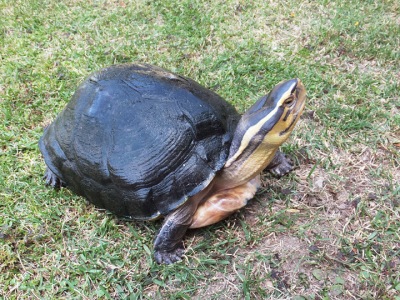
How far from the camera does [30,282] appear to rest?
2459mm

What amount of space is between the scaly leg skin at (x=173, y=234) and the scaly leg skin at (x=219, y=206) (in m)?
0.07

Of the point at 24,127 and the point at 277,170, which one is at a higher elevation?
the point at 24,127

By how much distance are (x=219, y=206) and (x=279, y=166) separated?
0.69 m

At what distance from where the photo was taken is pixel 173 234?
242cm

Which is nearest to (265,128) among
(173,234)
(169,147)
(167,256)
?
(169,147)

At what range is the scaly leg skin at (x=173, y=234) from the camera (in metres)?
2.39

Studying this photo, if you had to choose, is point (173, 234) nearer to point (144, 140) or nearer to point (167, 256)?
point (167, 256)

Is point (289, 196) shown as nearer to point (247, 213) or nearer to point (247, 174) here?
point (247, 213)

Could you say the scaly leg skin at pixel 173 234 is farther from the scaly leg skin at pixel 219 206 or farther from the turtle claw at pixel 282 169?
the turtle claw at pixel 282 169

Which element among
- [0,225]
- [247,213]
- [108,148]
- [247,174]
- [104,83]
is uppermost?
[104,83]

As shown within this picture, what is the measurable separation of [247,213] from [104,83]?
1375mm

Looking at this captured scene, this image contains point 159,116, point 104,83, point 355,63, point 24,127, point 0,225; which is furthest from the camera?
point 355,63

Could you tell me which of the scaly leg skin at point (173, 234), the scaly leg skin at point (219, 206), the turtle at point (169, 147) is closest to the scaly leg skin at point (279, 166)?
the turtle at point (169, 147)

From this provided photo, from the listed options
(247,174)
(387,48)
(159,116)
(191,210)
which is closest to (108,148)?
(159,116)
